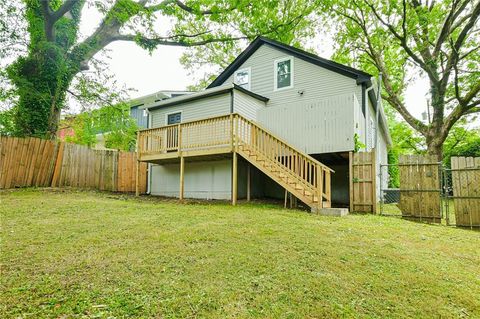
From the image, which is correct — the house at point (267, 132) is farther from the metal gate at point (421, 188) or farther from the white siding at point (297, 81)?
the metal gate at point (421, 188)

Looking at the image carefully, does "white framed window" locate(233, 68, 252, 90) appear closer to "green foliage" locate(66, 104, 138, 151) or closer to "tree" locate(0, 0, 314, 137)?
"tree" locate(0, 0, 314, 137)

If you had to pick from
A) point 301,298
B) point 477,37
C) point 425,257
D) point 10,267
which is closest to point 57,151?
point 10,267

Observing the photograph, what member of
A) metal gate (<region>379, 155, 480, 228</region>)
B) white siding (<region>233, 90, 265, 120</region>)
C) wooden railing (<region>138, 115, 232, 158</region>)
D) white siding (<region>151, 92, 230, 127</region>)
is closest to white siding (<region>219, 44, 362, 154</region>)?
white siding (<region>233, 90, 265, 120</region>)

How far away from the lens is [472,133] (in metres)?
18.5

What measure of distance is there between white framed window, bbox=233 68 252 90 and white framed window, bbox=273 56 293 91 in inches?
53.7

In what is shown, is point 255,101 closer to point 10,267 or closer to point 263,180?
point 263,180

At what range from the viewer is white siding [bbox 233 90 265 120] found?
1044cm

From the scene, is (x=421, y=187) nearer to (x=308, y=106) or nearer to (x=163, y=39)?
(x=308, y=106)

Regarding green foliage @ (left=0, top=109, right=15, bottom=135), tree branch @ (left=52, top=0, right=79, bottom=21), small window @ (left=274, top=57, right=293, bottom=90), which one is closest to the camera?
green foliage @ (left=0, top=109, right=15, bottom=135)

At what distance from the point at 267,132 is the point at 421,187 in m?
4.43

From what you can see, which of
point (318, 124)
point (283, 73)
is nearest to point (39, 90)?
point (283, 73)

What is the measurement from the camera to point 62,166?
418 inches

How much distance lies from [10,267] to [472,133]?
959 inches

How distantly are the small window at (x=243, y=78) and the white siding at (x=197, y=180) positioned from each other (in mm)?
4486
